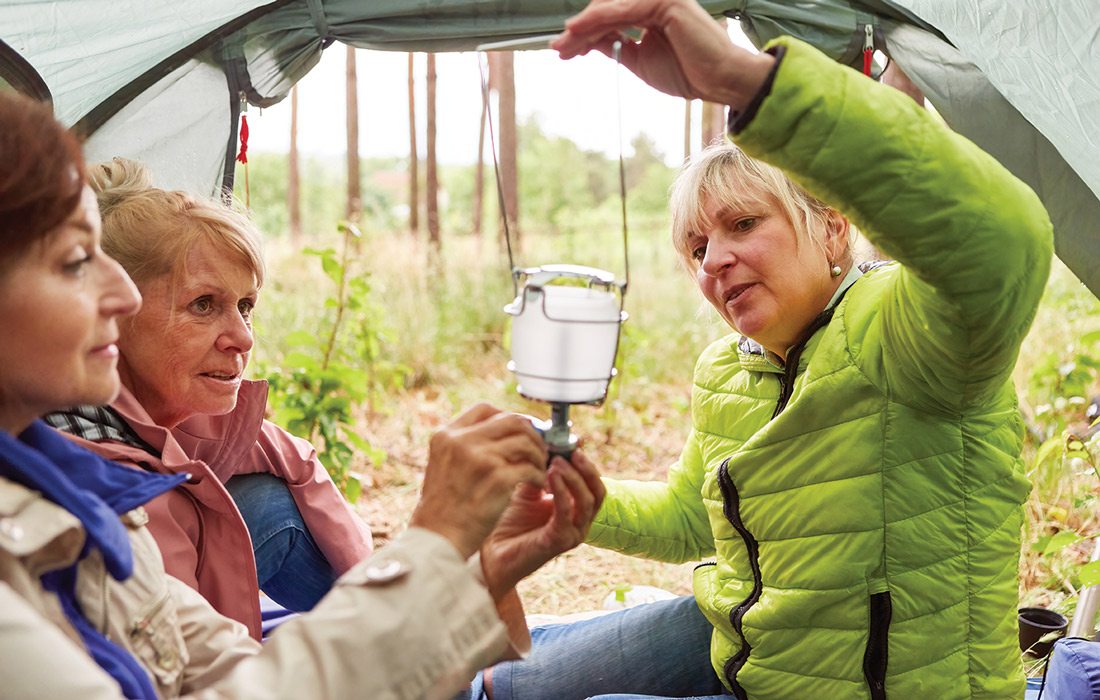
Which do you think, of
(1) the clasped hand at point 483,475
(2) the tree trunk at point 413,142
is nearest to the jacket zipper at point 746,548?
(1) the clasped hand at point 483,475

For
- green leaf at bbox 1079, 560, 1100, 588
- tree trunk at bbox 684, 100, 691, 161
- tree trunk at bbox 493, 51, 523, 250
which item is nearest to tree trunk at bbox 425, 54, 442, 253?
tree trunk at bbox 493, 51, 523, 250

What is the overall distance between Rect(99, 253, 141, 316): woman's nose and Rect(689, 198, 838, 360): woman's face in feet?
3.09

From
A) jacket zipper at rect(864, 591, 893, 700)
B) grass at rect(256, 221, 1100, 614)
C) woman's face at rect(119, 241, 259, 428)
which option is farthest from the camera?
grass at rect(256, 221, 1100, 614)

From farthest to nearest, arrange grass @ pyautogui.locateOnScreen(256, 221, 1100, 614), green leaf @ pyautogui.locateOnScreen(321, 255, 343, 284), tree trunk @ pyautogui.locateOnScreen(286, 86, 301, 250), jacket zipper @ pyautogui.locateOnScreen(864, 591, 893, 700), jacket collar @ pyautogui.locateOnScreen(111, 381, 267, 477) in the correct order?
tree trunk @ pyautogui.locateOnScreen(286, 86, 301, 250)
green leaf @ pyautogui.locateOnScreen(321, 255, 343, 284)
grass @ pyautogui.locateOnScreen(256, 221, 1100, 614)
jacket collar @ pyautogui.locateOnScreen(111, 381, 267, 477)
jacket zipper @ pyautogui.locateOnScreen(864, 591, 893, 700)

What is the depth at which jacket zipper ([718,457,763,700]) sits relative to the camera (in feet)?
5.46

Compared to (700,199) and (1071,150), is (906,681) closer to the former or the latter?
(700,199)

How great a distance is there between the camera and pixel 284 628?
1.03m

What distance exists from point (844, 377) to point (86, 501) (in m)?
1.08

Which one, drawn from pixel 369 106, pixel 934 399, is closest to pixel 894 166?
pixel 934 399

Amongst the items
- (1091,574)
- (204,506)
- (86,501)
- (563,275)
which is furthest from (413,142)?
(86,501)

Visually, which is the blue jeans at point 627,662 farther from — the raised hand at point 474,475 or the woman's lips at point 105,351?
the woman's lips at point 105,351

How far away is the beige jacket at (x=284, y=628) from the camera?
0.89m

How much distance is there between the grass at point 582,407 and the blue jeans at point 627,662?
1.07 meters

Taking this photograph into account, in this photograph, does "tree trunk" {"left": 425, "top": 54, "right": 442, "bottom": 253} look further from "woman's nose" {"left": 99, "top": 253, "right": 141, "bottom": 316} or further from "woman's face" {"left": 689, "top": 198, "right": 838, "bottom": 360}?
"woman's nose" {"left": 99, "top": 253, "right": 141, "bottom": 316}
